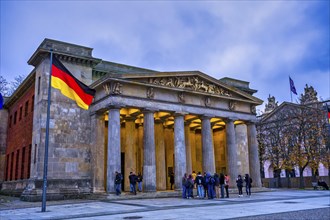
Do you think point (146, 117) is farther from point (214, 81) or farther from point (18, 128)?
point (18, 128)

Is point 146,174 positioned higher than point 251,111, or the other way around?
point 251,111

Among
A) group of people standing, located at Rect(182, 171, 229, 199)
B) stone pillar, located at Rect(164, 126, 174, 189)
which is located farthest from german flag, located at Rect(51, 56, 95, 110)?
stone pillar, located at Rect(164, 126, 174, 189)

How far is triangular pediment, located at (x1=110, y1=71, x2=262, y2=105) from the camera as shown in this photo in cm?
2791

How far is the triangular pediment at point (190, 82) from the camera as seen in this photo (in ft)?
91.6

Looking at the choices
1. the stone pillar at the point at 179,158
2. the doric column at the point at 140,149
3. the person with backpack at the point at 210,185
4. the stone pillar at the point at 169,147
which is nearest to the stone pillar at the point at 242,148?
the stone pillar at the point at 169,147

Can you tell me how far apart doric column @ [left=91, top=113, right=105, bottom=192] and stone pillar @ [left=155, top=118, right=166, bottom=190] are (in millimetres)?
5620

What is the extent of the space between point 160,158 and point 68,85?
580 inches

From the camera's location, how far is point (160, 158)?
31.4 meters

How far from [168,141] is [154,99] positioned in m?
9.36

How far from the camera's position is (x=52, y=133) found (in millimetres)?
27234

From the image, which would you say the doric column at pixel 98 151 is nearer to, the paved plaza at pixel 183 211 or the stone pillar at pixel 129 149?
the stone pillar at pixel 129 149

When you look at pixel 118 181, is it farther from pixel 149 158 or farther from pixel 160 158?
pixel 160 158

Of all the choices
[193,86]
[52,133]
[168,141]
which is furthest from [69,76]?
[168,141]

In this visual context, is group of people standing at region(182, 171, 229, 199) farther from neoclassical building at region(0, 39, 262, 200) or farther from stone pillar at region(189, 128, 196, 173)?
stone pillar at region(189, 128, 196, 173)
